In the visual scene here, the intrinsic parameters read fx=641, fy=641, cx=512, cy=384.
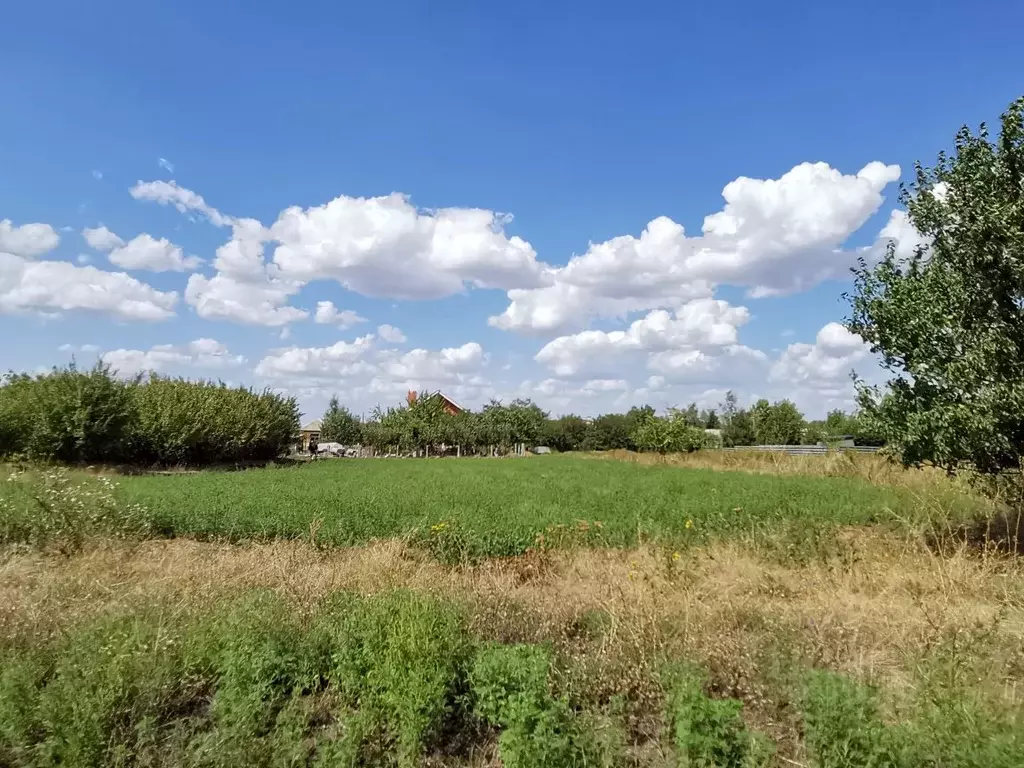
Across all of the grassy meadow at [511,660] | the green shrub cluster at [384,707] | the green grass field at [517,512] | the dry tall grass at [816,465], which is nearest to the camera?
the green shrub cluster at [384,707]

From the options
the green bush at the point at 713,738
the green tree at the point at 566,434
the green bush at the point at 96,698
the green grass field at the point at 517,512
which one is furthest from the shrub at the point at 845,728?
the green tree at the point at 566,434

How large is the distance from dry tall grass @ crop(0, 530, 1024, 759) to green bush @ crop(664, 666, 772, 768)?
497 mm

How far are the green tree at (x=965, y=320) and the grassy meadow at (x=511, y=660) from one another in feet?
5.79

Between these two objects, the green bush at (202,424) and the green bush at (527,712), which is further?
the green bush at (202,424)

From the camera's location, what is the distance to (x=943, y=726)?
10.5 feet

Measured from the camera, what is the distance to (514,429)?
82188 millimetres

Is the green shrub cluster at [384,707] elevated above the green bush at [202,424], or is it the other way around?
the green bush at [202,424]

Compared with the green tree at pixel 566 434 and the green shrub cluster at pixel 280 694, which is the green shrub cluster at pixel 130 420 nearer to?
the green shrub cluster at pixel 280 694

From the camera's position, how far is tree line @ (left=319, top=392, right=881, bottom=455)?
78.4m

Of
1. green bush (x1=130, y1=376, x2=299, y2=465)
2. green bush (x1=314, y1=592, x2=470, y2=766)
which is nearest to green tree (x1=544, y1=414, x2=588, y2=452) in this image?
green bush (x1=130, y1=376, x2=299, y2=465)

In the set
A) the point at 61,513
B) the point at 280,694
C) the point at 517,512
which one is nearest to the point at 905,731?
the point at 280,694

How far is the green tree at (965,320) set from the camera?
27.7ft

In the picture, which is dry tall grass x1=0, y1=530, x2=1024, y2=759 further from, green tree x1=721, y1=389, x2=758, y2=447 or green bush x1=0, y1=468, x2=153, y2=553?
green tree x1=721, y1=389, x2=758, y2=447

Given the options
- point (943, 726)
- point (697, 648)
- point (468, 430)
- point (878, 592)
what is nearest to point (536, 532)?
point (878, 592)
